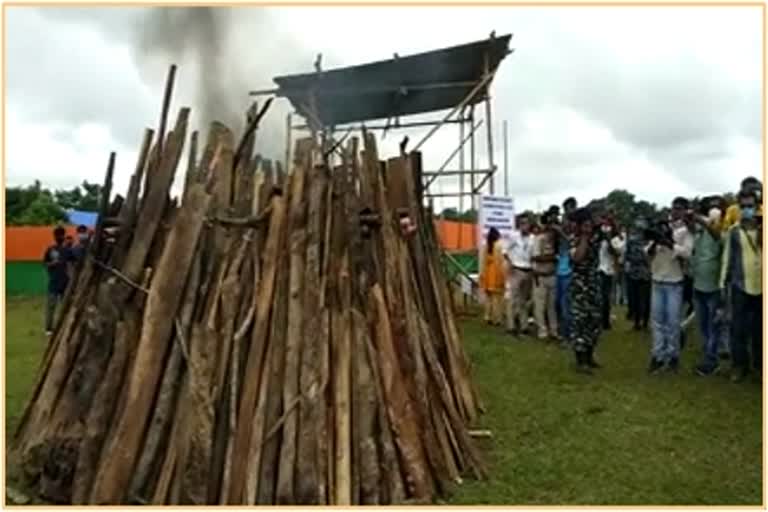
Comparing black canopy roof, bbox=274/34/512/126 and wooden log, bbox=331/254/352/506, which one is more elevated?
black canopy roof, bbox=274/34/512/126

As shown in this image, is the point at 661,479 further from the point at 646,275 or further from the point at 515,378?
the point at 646,275

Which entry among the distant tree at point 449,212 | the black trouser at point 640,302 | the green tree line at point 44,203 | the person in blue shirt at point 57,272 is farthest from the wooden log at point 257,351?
the green tree line at point 44,203

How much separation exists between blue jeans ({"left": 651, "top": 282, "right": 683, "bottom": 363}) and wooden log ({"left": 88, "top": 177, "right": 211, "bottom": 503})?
5292 mm

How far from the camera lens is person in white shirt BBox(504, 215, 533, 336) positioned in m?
13.3

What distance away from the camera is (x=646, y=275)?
12.2 metres

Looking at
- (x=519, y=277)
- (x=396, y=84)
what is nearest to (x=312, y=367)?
(x=519, y=277)

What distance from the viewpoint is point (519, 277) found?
43.7 ft

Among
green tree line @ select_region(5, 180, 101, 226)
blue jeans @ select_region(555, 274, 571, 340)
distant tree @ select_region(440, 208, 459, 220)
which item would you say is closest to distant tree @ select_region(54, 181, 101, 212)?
green tree line @ select_region(5, 180, 101, 226)

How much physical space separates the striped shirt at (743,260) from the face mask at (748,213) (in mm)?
100

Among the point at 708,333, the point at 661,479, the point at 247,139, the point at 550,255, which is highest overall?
the point at 247,139

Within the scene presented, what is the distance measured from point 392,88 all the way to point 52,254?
6004 mm

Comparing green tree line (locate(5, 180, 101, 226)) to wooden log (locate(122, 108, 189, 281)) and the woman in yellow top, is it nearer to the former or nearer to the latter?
the woman in yellow top

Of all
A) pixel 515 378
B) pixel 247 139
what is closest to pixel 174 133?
pixel 247 139

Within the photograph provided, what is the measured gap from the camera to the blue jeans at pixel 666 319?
9.20m
